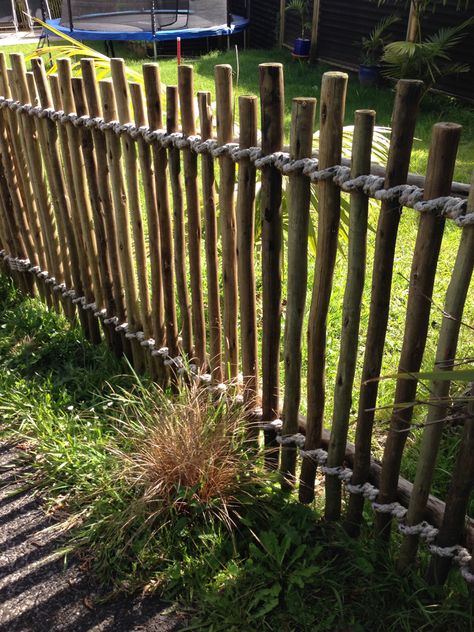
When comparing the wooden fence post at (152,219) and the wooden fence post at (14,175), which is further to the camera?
the wooden fence post at (14,175)

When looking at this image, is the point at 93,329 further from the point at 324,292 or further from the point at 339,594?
the point at 339,594

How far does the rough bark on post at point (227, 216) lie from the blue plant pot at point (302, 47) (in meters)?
11.7

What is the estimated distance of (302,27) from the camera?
45.3 feet

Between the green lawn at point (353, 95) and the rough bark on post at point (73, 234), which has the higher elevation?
the rough bark on post at point (73, 234)

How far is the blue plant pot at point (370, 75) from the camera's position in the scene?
10.5 m

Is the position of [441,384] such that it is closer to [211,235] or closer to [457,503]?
[457,503]

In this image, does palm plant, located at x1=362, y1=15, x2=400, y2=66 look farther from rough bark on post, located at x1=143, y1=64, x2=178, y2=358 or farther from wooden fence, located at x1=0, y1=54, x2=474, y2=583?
rough bark on post, located at x1=143, y1=64, x2=178, y2=358

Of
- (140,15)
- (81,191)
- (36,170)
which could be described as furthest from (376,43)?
(81,191)

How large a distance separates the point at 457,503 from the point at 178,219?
1613 millimetres

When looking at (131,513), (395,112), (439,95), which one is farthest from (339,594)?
(439,95)

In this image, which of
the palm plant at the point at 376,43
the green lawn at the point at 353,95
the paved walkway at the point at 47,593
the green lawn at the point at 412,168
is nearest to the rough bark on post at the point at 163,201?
the green lawn at the point at 412,168

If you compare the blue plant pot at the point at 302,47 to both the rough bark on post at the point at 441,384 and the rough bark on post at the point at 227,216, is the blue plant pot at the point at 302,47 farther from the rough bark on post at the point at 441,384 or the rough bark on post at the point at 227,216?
the rough bark on post at the point at 441,384

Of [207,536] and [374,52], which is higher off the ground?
[207,536]

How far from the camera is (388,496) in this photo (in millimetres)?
2229
